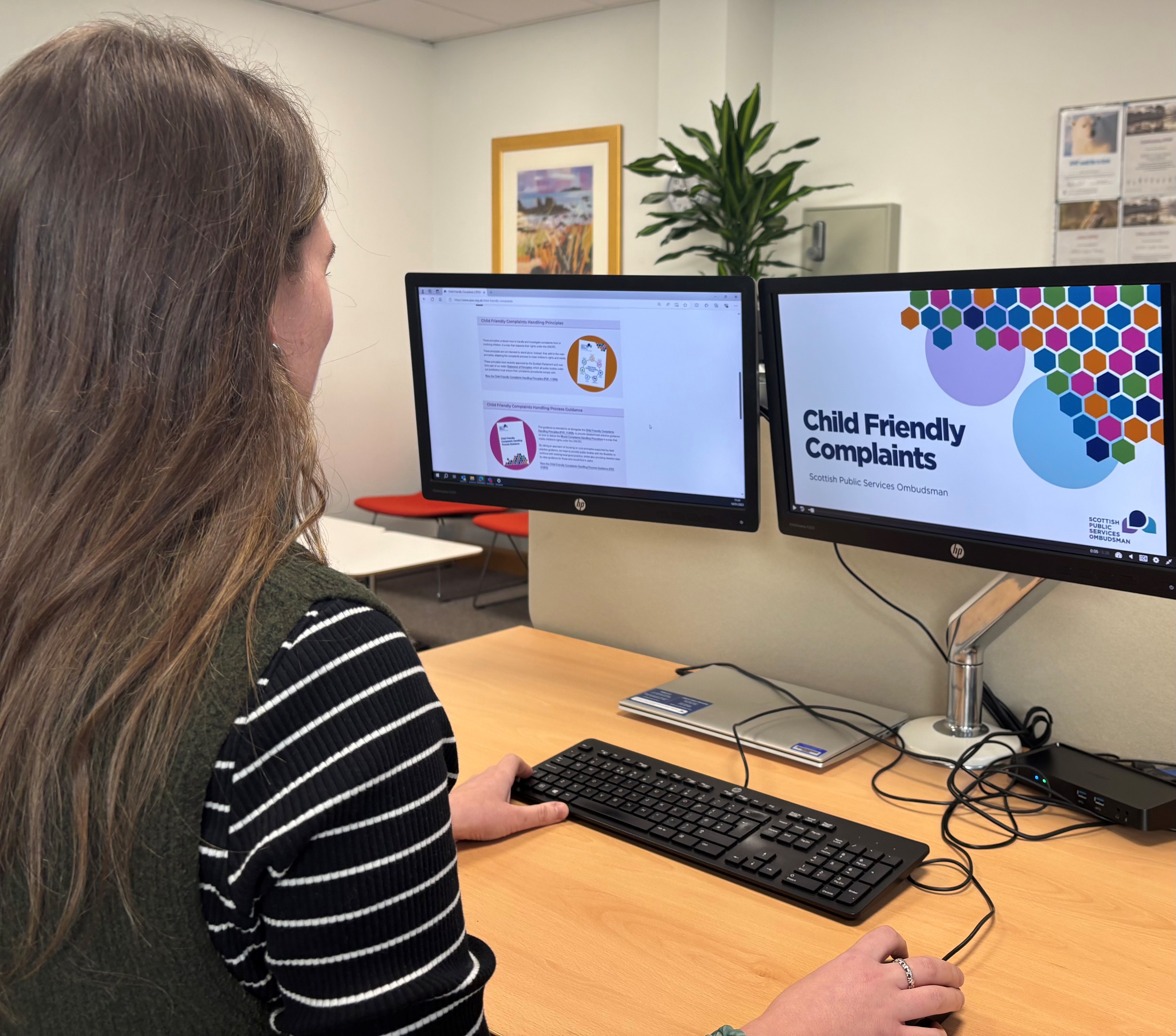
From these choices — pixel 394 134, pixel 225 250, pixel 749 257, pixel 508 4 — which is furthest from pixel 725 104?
pixel 225 250

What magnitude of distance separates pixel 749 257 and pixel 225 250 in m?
3.99

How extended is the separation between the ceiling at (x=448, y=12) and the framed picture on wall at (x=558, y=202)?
0.53 metres

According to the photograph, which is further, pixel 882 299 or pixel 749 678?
pixel 749 678

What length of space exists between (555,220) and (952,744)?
175 inches

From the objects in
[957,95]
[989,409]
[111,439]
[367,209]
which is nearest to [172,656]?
[111,439]

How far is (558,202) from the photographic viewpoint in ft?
17.4

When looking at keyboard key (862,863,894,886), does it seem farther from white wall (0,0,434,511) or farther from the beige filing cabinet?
white wall (0,0,434,511)

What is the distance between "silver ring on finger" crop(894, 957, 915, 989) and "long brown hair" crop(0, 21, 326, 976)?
0.56 metres

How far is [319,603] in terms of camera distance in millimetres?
630

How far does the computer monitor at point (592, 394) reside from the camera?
1.36 meters

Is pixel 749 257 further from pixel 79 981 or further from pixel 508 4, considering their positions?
pixel 79 981

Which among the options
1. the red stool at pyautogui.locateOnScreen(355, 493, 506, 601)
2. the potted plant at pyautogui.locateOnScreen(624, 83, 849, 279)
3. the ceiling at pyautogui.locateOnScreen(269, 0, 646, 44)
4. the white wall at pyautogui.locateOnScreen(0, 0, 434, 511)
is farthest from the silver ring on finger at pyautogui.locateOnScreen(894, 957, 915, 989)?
the ceiling at pyautogui.locateOnScreen(269, 0, 646, 44)

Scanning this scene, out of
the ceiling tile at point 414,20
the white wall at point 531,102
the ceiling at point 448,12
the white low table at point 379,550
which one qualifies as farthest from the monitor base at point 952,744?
the ceiling tile at point 414,20

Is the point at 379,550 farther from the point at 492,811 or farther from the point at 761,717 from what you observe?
the point at 492,811
